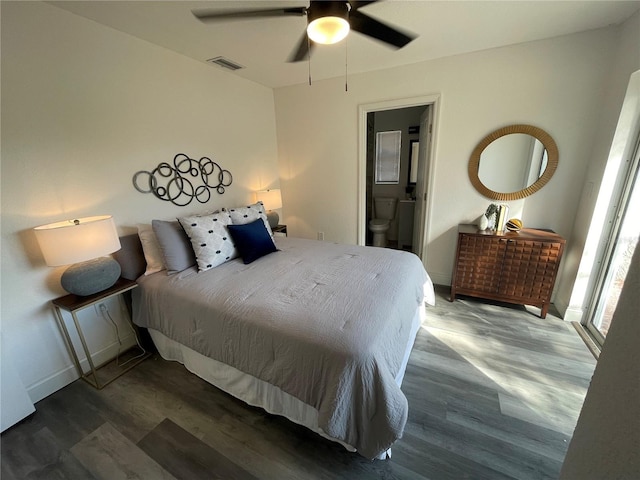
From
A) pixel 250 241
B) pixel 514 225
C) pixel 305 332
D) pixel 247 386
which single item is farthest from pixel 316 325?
pixel 514 225

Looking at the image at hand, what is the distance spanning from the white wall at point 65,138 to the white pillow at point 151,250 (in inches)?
6.3

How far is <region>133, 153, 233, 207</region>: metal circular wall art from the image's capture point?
2.33 metres

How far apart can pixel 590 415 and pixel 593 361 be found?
6.43 ft

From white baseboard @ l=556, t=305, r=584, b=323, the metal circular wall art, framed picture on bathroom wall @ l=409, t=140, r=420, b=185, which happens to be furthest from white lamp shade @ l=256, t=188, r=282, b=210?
white baseboard @ l=556, t=305, r=584, b=323

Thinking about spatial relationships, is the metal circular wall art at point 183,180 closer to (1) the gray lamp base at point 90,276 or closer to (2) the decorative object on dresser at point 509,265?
(1) the gray lamp base at point 90,276

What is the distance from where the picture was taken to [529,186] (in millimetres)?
2586

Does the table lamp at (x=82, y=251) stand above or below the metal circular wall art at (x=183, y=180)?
below

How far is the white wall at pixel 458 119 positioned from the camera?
7.50 ft

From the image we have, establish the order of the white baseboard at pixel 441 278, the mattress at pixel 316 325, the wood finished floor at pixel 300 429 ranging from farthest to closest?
the white baseboard at pixel 441 278
the wood finished floor at pixel 300 429
the mattress at pixel 316 325

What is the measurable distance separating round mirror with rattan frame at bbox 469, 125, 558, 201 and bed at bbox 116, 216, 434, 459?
1249 mm

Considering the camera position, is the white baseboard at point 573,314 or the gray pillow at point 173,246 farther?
the white baseboard at point 573,314

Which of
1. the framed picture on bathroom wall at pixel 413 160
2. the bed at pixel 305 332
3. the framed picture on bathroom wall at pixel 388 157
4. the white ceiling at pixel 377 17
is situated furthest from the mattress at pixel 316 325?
the framed picture on bathroom wall at pixel 388 157

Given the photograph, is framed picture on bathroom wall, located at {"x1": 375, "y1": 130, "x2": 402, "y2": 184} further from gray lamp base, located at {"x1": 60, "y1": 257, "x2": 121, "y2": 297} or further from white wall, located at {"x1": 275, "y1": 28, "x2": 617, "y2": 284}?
gray lamp base, located at {"x1": 60, "y1": 257, "x2": 121, "y2": 297}

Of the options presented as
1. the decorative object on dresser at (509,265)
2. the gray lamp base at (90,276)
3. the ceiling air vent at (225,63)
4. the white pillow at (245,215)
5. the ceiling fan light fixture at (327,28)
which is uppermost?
the ceiling air vent at (225,63)
